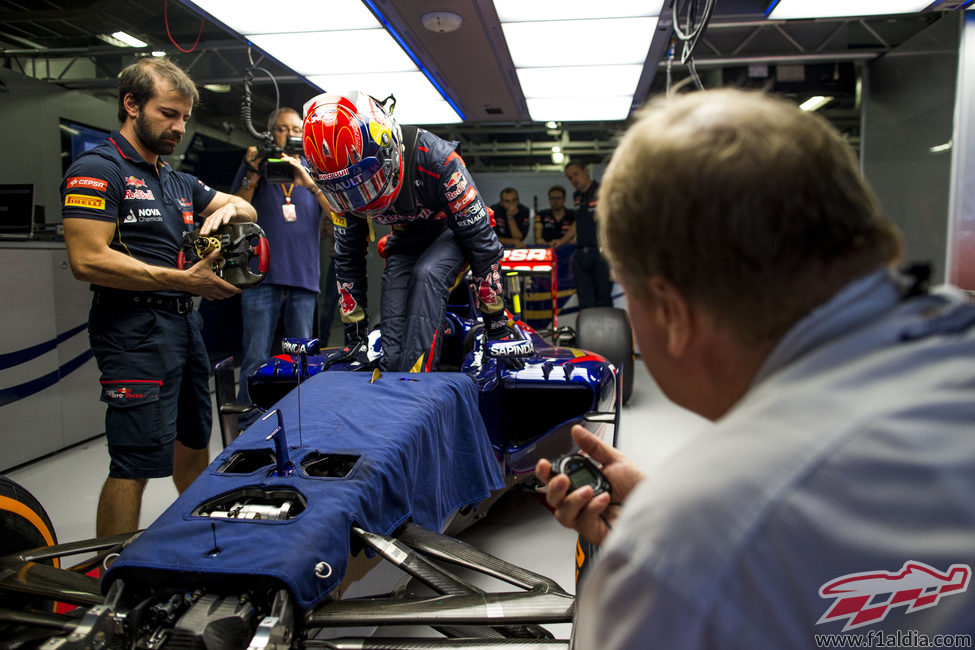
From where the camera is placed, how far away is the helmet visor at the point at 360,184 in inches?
87.7

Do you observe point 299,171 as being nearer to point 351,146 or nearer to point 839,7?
point 351,146

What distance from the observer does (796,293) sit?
0.60 meters

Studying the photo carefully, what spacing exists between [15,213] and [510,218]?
5674 millimetres

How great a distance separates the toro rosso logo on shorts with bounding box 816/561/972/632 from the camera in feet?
1.76

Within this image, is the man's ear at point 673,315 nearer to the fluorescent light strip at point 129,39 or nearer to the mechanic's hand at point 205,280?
the mechanic's hand at point 205,280

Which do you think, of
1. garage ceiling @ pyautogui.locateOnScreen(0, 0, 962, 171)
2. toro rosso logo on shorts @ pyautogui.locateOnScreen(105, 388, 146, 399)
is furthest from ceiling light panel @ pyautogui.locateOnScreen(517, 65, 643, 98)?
toro rosso logo on shorts @ pyautogui.locateOnScreen(105, 388, 146, 399)

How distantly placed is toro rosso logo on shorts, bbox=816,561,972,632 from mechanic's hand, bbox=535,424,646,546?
0.37 meters

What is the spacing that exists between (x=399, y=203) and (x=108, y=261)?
3.55ft

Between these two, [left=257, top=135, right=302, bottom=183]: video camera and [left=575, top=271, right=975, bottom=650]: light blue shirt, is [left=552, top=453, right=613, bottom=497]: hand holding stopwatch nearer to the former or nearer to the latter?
[left=575, top=271, right=975, bottom=650]: light blue shirt

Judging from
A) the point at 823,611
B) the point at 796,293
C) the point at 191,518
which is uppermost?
the point at 796,293

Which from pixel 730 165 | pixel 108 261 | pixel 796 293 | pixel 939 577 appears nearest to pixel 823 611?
pixel 939 577

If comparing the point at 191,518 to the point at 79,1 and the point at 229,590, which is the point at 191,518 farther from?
the point at 79,1

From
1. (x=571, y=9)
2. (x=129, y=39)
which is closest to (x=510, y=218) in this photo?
(x=571, y=9)

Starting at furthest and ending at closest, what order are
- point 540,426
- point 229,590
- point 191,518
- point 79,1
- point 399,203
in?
point 79,1 < point 540,426 < point 399,203 < point 191,518 < point 229,590
